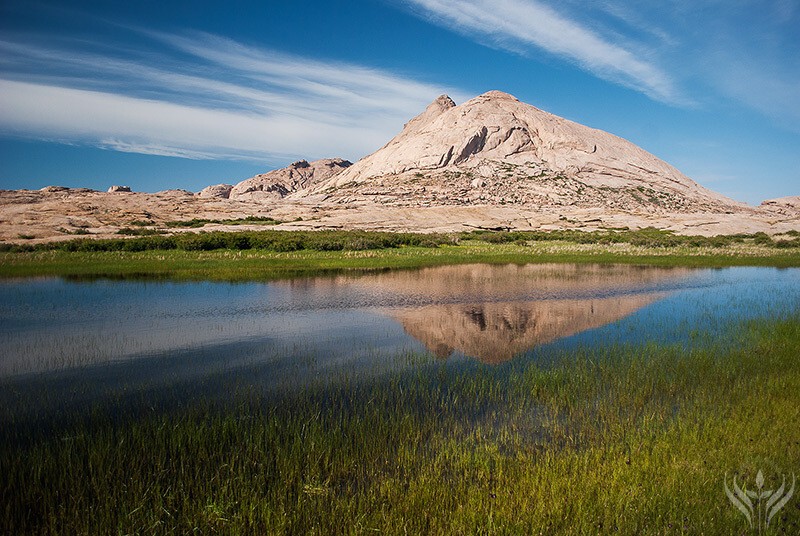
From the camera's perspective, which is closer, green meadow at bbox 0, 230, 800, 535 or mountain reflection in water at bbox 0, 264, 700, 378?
green meadow at bbox 0, 230, 800, 535

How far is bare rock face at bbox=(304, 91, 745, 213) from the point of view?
131 m

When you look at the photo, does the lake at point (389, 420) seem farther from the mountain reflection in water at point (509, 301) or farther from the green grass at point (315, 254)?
the green grass at point (315, 254)

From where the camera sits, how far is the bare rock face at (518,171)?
5162 inches

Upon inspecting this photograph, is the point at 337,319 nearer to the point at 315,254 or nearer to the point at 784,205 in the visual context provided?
the point at 315,254

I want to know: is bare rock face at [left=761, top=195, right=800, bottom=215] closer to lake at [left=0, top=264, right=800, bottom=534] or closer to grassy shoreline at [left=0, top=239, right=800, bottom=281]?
grassy shoreline at [left=0, top=239, right=800, bottom=281]

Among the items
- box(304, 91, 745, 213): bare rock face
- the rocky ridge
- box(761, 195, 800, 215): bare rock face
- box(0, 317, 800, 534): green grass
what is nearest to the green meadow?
box(0, 317, 800, 534): green grass

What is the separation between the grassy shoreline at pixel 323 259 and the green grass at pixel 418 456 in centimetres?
2621

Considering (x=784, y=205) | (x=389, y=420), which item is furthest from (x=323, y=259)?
(x=784, y=205)

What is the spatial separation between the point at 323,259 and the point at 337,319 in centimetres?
2530

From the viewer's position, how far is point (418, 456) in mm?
8469

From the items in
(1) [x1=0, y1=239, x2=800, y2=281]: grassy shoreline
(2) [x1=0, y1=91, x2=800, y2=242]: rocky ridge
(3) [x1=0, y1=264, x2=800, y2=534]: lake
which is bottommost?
(3) [x1=0, y1=264, x2=800, y2=534]: lake

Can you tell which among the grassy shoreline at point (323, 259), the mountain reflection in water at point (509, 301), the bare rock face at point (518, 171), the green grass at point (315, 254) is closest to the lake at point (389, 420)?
the mountain reflection in water at point (509, 301)

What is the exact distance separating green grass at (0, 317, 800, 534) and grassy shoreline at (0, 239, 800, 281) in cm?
2621

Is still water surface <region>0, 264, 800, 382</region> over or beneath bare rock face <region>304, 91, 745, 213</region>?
beneath
